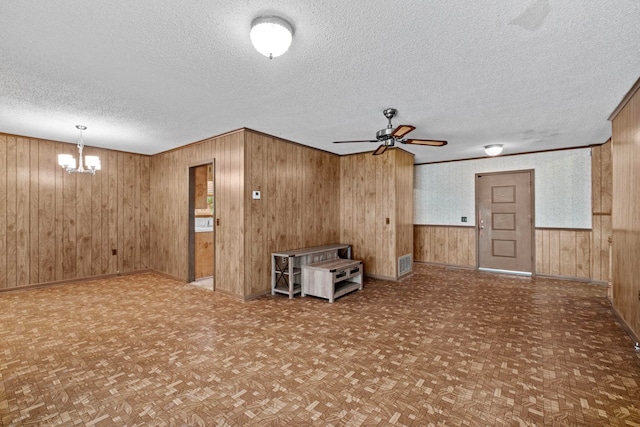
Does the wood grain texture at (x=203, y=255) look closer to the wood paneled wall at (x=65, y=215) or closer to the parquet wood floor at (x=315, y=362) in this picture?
the parquet wood floor at (x=315, y=362)

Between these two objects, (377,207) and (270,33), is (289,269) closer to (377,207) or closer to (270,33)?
(377,207)

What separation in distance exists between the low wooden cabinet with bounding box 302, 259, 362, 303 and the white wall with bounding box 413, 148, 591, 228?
3.15 metres

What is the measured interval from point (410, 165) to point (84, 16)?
212 inches

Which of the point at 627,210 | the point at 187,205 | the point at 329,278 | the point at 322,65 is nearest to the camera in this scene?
the point at 322,65

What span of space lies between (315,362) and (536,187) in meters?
5.65

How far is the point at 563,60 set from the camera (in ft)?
7.57

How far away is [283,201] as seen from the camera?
16.0 ft

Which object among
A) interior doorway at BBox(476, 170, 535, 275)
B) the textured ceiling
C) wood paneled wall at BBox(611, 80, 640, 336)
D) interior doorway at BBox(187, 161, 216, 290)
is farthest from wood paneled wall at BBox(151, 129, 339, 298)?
wood paneled wall at BBox(611, 80, 640, 336)

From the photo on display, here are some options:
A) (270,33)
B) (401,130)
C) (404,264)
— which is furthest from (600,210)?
(270,33)

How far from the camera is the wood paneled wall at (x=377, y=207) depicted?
17.8 feet

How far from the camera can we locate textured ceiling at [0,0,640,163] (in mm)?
1779

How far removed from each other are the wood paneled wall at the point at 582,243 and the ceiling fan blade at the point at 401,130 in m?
4.06

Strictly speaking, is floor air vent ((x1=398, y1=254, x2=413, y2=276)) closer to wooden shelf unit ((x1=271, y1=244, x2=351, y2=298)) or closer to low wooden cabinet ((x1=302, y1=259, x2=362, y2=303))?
low wooden cabinet ((x1=302, y1=259, x2=362, y2=303))

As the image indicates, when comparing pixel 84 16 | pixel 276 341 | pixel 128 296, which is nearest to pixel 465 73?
pixel 84 16
